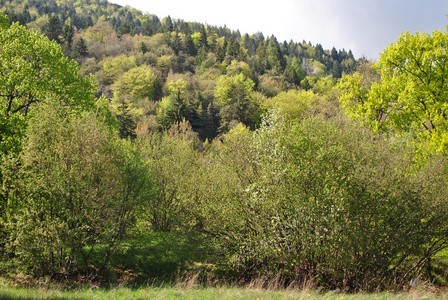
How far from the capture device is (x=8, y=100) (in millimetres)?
15414

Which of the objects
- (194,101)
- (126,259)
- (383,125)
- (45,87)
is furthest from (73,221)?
(194,101)

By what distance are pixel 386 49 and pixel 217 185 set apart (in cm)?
1296

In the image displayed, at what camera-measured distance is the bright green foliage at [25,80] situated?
13.9 meters

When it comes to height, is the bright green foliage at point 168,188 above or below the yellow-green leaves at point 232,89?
below

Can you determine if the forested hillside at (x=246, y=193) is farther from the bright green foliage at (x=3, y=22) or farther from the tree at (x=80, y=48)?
the tree at (x=80, y=48)

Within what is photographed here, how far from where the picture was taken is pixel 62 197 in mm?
10953

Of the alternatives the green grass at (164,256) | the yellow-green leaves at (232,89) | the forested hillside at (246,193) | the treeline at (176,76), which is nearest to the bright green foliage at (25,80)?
the forested hillside at (246,193)

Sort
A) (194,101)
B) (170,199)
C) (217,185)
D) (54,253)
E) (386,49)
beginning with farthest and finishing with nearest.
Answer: (194,101) → (170,199) → (386,49) → (217,185) → (54,253)

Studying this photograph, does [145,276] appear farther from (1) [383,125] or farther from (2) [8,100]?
(1) [383,125]

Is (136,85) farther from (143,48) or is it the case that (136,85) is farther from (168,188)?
(168,188)

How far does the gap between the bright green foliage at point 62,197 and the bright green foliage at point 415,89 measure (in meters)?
14.4

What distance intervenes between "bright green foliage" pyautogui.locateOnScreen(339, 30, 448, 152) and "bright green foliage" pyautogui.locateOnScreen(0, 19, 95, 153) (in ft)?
56.1

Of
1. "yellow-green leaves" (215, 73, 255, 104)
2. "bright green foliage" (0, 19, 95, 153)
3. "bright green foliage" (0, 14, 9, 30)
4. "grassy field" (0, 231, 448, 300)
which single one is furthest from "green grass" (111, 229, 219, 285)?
"yellow-green leaves" (215, 73, 255, 104)

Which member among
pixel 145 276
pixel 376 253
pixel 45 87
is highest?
pixel 45 87
